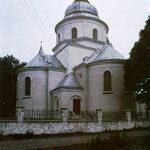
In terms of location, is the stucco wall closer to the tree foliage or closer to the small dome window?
the small dome window

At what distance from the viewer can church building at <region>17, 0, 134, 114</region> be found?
30.8 m

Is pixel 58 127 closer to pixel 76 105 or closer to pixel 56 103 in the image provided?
pixel 76 105

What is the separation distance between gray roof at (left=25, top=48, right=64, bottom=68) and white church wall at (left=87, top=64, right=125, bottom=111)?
5634mm

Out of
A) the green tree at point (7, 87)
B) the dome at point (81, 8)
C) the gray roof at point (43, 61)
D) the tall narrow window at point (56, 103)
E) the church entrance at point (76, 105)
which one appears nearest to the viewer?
the church entrance at point (76, 105)

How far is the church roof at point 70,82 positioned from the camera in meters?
31.6

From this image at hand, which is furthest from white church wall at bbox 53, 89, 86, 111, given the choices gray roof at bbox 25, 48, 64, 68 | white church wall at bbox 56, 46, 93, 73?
gray roof at bbox 25, 48, 64, 68

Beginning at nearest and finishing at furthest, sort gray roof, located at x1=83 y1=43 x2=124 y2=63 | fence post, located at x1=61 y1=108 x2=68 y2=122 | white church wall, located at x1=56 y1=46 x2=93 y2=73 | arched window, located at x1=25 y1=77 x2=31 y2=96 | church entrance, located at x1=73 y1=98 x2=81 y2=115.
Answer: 1. fence post, located at x1=61 y1=108 x2=68 y2=122
2. church entrance, located at x1=73 y1=98 x2=81 y2=115
3. gray roof, located at x1=83 y1=43 x2=124 y2=63
4. arched window, located at x1=25 y1=77 x2=31 y2=96
5. white church wall, located at x1=56 y1=46 x2=93 y2=73

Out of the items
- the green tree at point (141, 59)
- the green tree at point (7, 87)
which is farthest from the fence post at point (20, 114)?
the green tree at point (7, 87)

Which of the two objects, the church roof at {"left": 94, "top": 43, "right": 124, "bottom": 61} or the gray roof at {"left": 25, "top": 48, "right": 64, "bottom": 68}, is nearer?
the church roof at {"left": 94, "top": 43, "right": 124, "bottom": 61}

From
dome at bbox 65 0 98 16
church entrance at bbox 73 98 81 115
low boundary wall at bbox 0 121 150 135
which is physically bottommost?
low boundary wall at bbox 0 121 150 135

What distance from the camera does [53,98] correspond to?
109 feet

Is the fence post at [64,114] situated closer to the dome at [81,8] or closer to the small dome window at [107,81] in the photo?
the small dome window at [107,81]

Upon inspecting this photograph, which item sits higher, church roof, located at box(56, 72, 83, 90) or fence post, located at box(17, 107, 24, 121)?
church roof, located at box(56, 72, 83, 90)

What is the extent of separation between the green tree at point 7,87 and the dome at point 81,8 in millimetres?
10911
